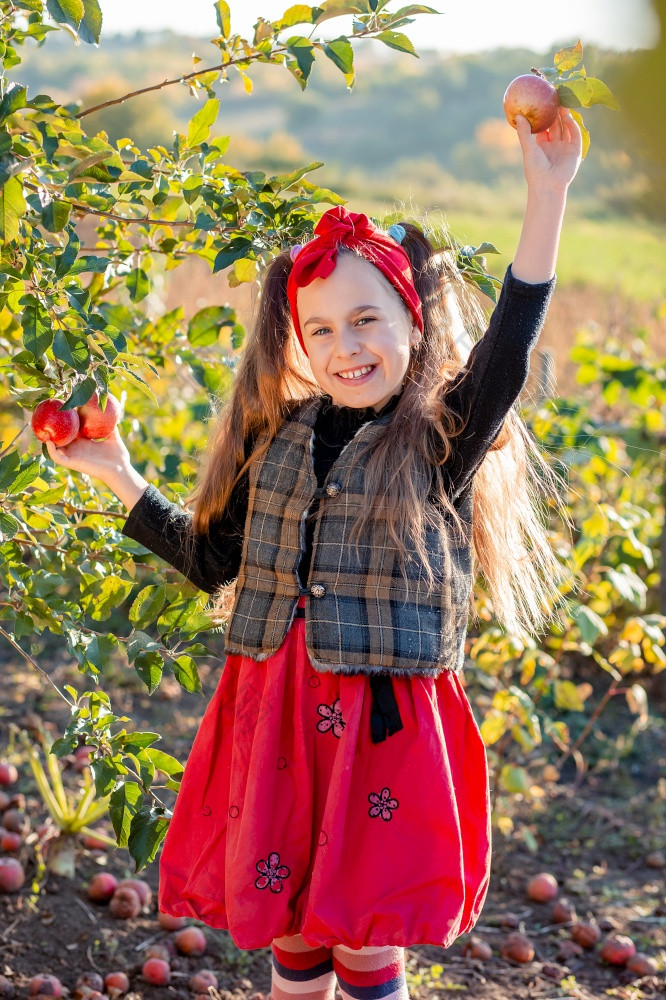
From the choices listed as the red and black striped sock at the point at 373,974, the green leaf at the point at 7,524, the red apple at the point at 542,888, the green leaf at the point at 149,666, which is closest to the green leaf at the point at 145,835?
the green leaf at the point at 149,666

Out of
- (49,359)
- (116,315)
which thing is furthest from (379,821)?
(116,315)

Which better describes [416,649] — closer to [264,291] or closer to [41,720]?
[264,291]

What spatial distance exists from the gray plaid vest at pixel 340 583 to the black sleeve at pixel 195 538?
0.06 metres

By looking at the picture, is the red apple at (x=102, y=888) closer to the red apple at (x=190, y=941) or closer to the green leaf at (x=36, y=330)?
the red apple at (x=190, y=941)

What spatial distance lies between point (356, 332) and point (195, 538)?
42cm

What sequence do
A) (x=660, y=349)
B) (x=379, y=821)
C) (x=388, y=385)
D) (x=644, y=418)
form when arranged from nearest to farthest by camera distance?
(x=379, y=821), (x=388, y=385), (x=644, y=418), (x=660, y=349)

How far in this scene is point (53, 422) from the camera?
1.48m

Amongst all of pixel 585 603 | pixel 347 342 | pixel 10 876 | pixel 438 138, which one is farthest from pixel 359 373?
pixel 438 138

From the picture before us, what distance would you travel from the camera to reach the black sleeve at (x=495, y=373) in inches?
52.2

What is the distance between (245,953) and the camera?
6.83 feet

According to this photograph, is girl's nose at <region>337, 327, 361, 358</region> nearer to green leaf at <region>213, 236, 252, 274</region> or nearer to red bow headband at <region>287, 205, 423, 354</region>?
red bow headband at <region>287, 205, 423, 354</region>

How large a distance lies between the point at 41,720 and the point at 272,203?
196 cm

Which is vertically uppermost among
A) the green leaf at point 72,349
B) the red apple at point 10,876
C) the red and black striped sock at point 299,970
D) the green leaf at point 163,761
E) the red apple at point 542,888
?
the green leaf at point 72,349

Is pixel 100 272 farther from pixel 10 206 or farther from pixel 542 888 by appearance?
pixel 542 888
